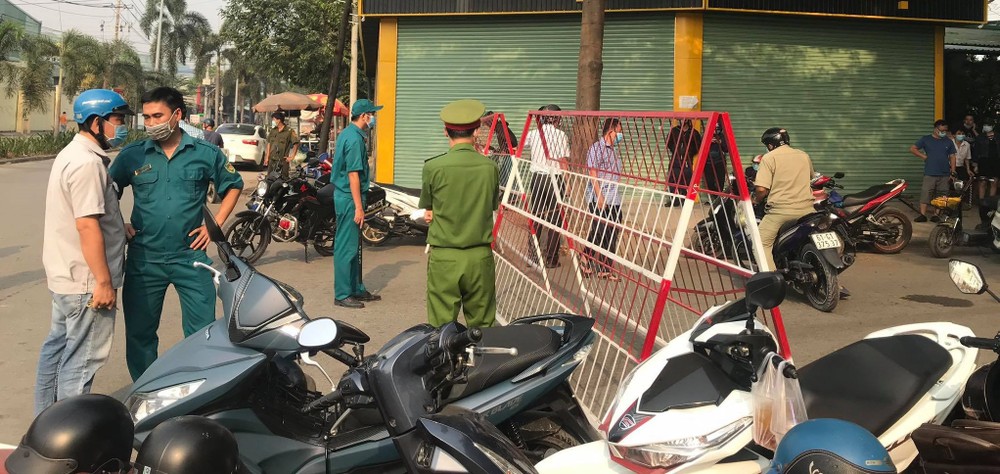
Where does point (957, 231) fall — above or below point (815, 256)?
above

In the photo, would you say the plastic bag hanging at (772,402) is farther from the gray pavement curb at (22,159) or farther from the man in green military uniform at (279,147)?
the gray pavement curb at (22,159)

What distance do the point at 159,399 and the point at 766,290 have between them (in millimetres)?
2121

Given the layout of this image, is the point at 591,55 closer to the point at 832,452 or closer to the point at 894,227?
the point at 894,227

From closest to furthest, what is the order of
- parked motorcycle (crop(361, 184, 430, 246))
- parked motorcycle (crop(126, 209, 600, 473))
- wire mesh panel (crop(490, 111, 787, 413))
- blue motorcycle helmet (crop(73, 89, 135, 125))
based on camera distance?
parked motorcycle (crop(126, 209, 600, 473)) < blue motorcycle helmet (crop(73, 89, 135, 125)) < wire mesh panel (crop(490, 111, 787, 413)) < parked motorcycle (crop(361, 184, 430, 246))

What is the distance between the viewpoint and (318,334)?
9.16 feet

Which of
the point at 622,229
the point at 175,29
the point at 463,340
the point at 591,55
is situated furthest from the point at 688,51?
the point at 175,29

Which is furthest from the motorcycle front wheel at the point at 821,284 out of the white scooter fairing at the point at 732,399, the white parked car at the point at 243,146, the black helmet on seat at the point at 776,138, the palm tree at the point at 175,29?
the palm tree at the point at 175,29

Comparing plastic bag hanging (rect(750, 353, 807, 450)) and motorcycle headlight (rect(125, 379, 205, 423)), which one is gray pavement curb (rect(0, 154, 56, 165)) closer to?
motorcycle headlight (rect(125, 379, 205, 423))

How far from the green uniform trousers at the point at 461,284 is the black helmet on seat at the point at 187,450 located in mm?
2592

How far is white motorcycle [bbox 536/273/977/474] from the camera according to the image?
2725 millimetres

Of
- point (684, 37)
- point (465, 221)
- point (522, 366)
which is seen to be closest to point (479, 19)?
point (684, 37)

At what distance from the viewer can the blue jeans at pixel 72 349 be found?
13.6ft

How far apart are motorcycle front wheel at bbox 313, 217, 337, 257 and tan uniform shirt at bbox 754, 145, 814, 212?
4.99 m

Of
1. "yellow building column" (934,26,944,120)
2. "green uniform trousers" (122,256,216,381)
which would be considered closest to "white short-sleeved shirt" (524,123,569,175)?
"green uniform trousers" (122,256,216,381)
